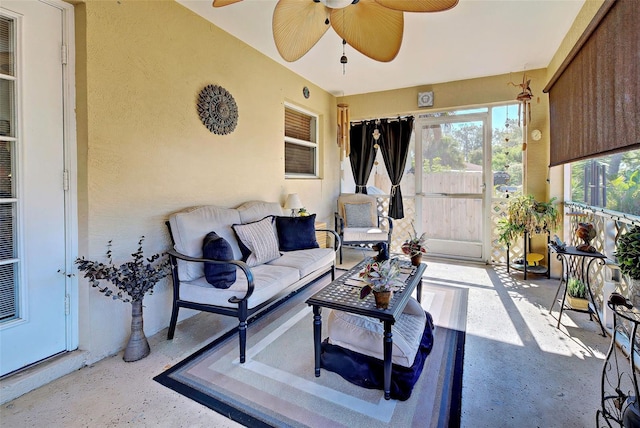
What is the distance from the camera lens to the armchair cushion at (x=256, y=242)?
8.82ft

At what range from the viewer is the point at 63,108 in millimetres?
1961

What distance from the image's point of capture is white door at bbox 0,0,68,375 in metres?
1.76

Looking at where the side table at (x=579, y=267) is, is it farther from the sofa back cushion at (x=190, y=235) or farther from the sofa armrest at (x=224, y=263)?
the sofa back cushion at (x=190, y=235)

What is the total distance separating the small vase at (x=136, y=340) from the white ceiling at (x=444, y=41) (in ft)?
8.17

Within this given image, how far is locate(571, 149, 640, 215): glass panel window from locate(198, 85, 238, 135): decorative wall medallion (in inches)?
124

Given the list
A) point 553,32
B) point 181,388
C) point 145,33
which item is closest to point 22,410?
point 181,388

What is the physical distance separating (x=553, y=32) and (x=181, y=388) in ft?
14.4

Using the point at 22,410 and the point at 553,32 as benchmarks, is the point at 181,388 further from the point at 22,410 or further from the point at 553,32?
the point at 553,32

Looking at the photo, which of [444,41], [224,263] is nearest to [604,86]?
[444,41]

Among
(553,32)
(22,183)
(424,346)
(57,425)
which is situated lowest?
(57,425)

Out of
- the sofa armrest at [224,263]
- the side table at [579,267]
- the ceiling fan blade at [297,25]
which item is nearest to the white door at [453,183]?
the side table at [579,267]

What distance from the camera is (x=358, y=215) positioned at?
4.81m

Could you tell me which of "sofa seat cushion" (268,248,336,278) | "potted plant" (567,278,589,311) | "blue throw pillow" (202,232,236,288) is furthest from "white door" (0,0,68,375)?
"potted plant" (567,278,589,311)

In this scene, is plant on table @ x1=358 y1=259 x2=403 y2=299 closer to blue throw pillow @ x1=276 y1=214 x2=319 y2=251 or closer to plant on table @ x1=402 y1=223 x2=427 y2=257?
plant on table @ x1=402 y1=223 x2=427 y2=257
